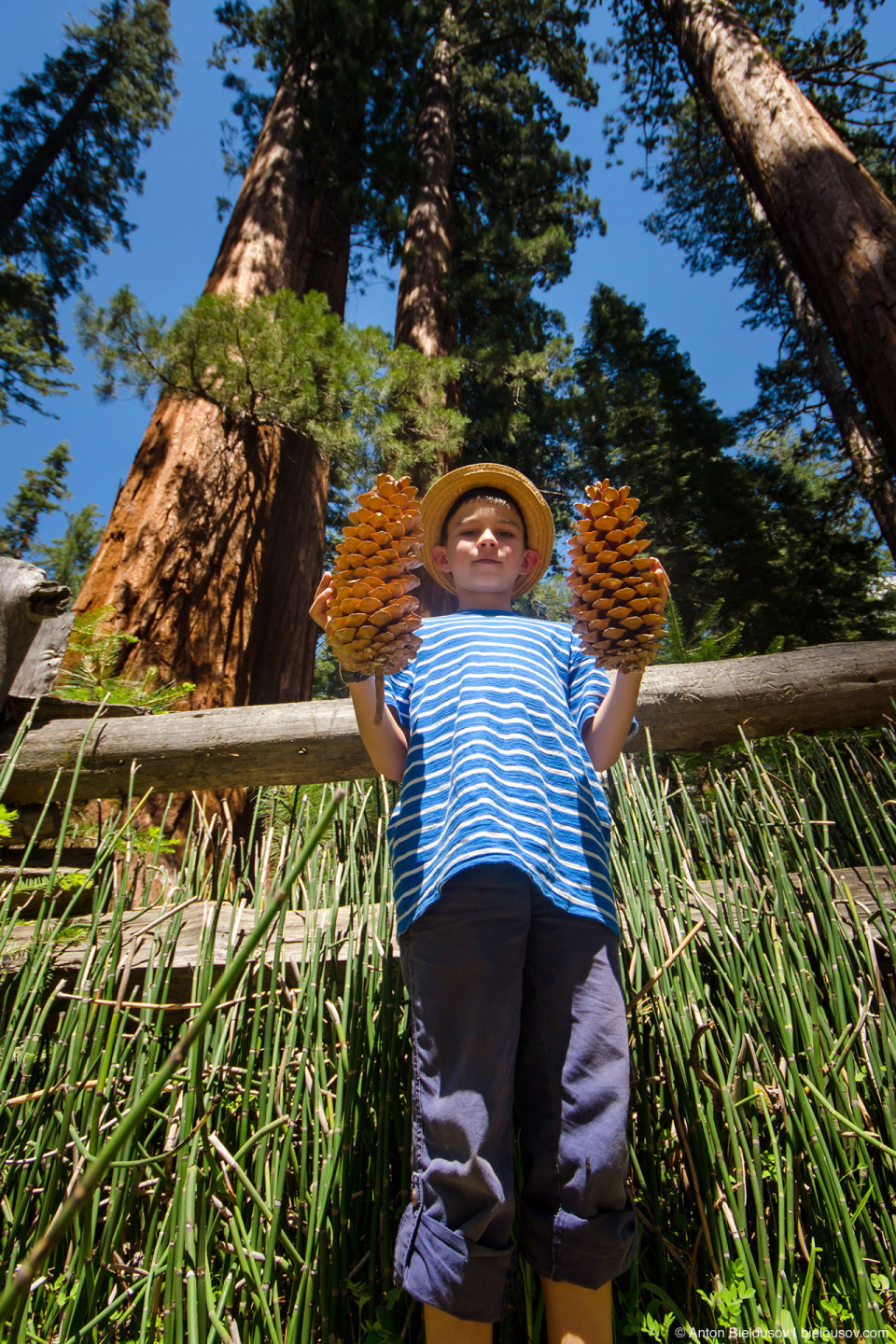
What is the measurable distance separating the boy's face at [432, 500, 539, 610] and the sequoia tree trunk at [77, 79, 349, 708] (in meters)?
1.79

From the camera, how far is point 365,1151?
47.4 inches

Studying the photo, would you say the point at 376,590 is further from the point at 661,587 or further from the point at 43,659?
the point at 43,659

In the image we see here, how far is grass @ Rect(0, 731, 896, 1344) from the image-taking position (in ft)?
3.33

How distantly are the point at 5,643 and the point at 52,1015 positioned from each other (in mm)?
897

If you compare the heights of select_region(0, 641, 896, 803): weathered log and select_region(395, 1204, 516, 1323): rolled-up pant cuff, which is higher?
select_region(0, 641, 896, 803): weathered log

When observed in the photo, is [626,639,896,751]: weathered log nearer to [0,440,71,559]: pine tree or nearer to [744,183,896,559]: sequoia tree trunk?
[744,183,896,559]: sequoia tree trunk

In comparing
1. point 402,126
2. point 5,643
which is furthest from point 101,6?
point 5,643

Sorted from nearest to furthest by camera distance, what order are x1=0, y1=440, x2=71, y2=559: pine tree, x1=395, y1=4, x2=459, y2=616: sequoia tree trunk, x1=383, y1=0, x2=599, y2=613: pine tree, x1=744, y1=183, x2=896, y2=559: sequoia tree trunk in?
1. x1=744, y1=183, x2=896, y2=559: sequoia tree trunk
2. x1=395, y1=4, x2=459, y2=616: sequoia tree trunk
3. x1=383, y1=0, x2=599, y2=613: pine tree
4. x1=0, y1=440, x2=71, y2=559: pine tree

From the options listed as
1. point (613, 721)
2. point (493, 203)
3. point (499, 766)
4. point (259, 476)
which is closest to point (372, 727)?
point (499, 766)

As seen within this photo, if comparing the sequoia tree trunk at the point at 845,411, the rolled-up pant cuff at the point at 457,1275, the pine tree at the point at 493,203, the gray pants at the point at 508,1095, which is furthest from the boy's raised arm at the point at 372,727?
the pine tree at the point at 493,203

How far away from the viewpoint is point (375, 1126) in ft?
4.08

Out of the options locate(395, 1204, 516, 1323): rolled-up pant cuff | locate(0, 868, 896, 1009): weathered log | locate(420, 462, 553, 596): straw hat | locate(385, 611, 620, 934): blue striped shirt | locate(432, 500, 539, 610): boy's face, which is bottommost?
locate(395, 1204, 516, 1323): rolled-up pant cuff

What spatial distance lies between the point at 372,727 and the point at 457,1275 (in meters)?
0.79

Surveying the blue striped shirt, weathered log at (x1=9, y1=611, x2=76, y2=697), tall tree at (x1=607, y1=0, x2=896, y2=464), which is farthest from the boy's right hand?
tall tree at (x1=607, y1=0, x2=896, y2=464)
